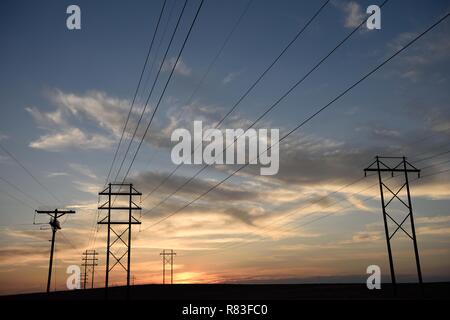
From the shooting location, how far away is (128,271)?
127ft
